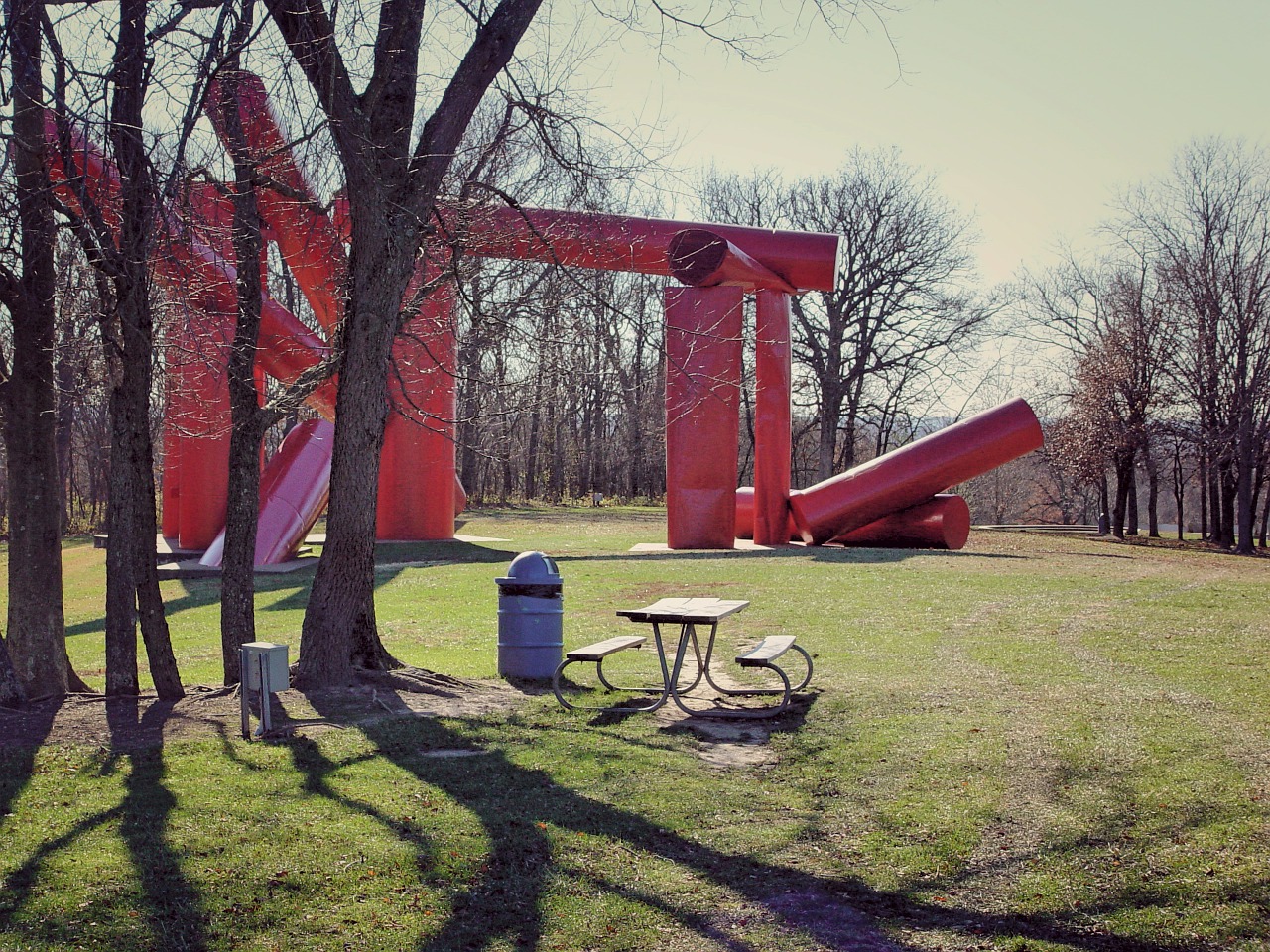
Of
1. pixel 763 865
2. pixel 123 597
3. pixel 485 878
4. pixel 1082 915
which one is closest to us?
pixel 1082 915

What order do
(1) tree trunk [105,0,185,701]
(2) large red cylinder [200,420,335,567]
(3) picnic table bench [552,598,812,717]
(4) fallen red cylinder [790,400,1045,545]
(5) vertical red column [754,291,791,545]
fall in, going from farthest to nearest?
1. (5) vertical red column [754,291,791,545]
2. (4) fallen red cylinder [790,400,1045,545]
3. (2) large red cylinder [200,420,335,567]
4. (3) picnic table bench [552,598,812,717]
5. (1) tree trunk [105,0,185,701]

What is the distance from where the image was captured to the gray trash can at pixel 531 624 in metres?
8.94

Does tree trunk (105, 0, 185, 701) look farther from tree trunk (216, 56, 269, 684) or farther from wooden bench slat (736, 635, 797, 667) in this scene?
wooden bench slat (736, 635, 797, 667)

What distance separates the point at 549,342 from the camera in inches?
361

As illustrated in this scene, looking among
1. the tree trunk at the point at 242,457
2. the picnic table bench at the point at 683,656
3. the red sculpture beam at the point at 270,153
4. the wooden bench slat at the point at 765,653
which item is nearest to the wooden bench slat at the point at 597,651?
the picnic table bench at the point at 683,656

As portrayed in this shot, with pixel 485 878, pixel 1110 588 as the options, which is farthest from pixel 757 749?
pixel 1110 588

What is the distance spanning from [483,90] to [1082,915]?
6.48m

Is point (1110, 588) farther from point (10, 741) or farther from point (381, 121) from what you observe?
point (10, 741)

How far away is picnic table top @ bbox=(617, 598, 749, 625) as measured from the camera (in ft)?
26.0

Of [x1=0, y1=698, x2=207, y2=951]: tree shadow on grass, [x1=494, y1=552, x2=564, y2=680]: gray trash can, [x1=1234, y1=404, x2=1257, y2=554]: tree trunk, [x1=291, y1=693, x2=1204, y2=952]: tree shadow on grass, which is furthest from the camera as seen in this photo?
[x1=1234, y1=404, x2=1257, y2=554]: tree trunk

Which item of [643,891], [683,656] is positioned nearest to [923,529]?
→ [683,656]

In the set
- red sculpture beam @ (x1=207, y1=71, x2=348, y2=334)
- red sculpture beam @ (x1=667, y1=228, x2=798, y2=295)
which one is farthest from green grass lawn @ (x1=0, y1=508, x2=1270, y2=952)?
red sculpture beam @ (x1=667, y1=228, x2=798, y2=295)

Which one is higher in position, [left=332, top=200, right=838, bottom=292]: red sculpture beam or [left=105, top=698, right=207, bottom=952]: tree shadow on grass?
[left=332, top=200, right=838, bottom=292]: red sculpture beam

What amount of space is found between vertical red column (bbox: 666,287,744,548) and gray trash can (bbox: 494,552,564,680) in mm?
9834
